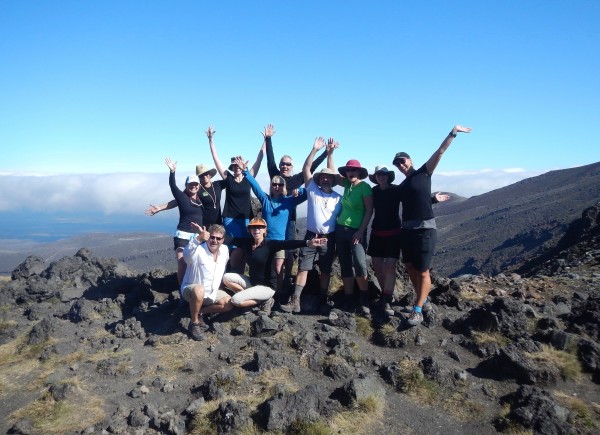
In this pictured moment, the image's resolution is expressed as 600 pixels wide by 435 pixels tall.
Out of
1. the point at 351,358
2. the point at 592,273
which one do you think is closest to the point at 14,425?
the point at 351,358

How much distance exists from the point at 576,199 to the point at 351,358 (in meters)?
73.7

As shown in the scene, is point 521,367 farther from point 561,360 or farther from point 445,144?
point 445,144

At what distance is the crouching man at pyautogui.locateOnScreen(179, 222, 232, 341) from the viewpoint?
27.2 feet

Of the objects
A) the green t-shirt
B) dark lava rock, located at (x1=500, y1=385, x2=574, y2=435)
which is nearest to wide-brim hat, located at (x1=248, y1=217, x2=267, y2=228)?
the green t-shirt

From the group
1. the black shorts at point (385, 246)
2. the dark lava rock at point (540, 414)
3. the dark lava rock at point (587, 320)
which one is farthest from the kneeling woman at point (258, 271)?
the dark lava rock at point (587, 320)

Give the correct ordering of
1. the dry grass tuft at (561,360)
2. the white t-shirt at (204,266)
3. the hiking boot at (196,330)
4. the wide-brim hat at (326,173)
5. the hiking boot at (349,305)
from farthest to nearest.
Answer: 1. the hiking boot at (349,305)
2. the hiking boot at (196,330)
3. the wide-brim hat at (326,173)
4. the white t-shirt at (204,266)
5. the dry grass tuft at (561,360)

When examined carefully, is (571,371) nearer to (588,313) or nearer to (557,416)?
(557,416)

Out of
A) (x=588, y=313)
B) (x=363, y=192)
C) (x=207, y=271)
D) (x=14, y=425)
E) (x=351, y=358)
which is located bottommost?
(x=14, y=425)

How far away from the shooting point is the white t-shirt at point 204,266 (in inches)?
329

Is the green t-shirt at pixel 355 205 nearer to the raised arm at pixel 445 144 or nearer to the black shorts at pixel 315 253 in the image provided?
the black shorts at pixel 315 253

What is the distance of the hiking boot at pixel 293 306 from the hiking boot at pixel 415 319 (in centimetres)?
235

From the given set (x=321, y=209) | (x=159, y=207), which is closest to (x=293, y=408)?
(x=321, y=209)

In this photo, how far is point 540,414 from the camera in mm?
6035

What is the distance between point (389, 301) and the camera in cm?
928
